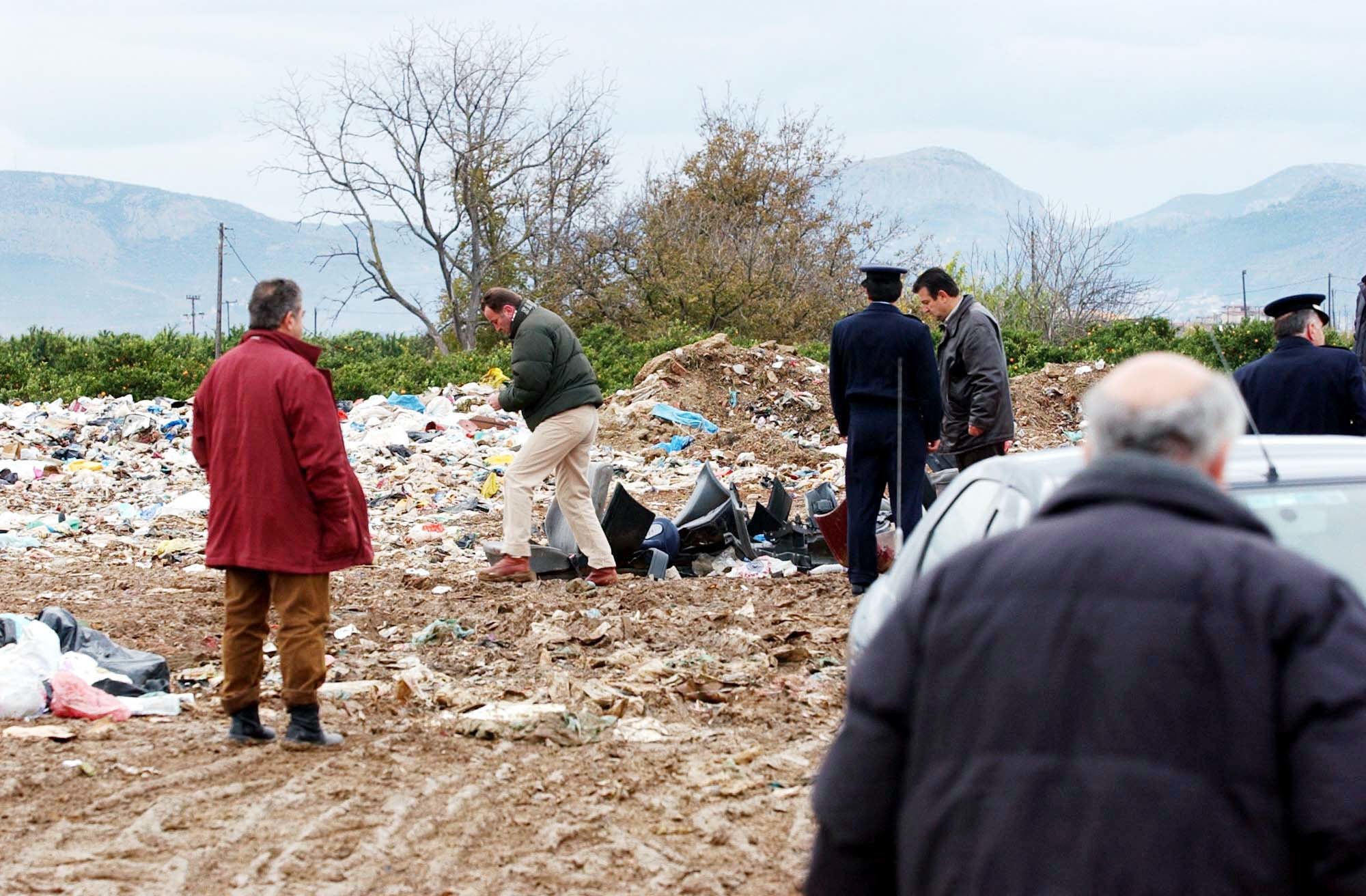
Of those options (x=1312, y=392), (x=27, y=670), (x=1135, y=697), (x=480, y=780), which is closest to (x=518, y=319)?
(x=27, y=670)

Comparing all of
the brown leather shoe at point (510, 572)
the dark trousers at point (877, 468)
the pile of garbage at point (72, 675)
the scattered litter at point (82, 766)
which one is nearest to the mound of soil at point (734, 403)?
the brown leather shoe at point (510, 572)

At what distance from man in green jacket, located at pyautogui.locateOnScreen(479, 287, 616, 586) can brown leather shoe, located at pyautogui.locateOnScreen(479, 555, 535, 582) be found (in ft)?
0.62

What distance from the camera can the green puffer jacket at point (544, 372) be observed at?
8.73 metres

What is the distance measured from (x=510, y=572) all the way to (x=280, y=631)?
149 inches

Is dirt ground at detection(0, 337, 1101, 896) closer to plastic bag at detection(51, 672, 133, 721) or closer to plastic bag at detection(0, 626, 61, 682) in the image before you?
plastic bag at detection(51, 672, 133, 721)

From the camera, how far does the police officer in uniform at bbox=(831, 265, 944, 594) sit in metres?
7.71

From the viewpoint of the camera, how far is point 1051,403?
894 inches

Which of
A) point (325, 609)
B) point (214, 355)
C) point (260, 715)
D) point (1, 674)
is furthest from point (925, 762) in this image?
point (214, 355)

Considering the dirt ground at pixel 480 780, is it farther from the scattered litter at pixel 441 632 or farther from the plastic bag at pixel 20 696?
the plastic bag at pixel 20 696

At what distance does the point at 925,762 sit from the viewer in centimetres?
200

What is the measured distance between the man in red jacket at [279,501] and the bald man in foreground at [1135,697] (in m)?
3.72

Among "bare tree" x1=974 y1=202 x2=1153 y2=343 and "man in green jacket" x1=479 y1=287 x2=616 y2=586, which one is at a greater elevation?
"bare tree" x1=974 y1=202 x2=1153 y2=343

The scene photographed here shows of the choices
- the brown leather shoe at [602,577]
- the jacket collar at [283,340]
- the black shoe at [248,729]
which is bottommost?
the black shoe at [248,729]

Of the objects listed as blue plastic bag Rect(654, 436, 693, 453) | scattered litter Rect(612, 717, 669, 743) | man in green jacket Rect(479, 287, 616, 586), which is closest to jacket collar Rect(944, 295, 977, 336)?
man in green jacket Rect(479, 287, 616, 586)
